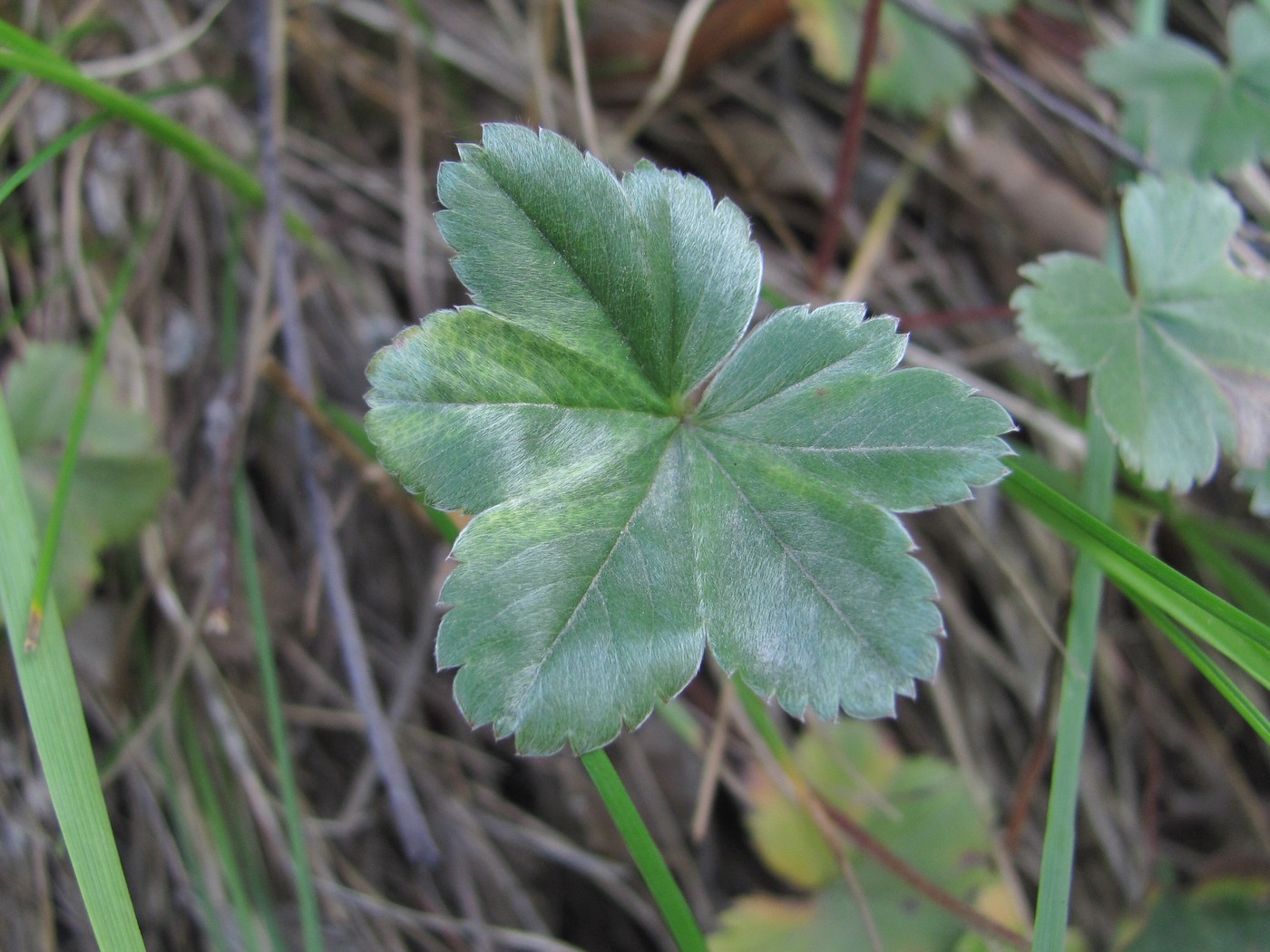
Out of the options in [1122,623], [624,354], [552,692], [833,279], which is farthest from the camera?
[1122,623]

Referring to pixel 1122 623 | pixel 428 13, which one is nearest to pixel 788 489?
pixel 1122 623

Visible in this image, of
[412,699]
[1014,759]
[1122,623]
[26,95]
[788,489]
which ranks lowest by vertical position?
[1014,759]

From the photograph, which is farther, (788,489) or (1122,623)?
(1122,623)

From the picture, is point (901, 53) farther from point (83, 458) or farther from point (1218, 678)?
point (83, 458)

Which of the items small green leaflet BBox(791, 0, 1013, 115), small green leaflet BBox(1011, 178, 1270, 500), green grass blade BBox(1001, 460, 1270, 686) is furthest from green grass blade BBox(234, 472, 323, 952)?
small green leaflet BBox(791, 0, 1013, 115)

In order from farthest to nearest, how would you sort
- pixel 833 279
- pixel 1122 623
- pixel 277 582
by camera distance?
1. pixel 1122 623
2. pixel 833 279
3. pixel 277 582

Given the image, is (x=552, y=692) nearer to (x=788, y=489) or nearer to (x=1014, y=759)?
(x=788, y=489)
